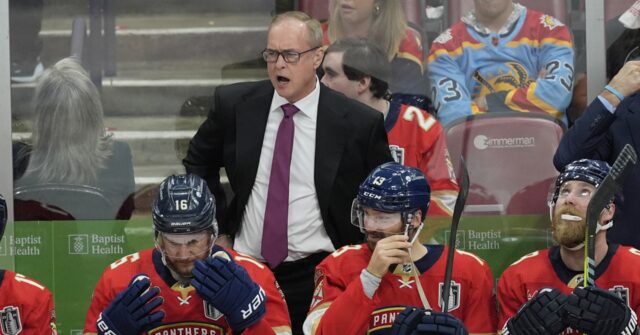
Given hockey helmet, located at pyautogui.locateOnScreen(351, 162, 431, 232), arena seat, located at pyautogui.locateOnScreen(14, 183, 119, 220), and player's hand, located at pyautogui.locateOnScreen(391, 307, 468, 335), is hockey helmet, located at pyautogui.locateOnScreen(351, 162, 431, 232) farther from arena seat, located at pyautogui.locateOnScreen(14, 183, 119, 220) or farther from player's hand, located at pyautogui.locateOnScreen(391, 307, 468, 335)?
arena seat, located at pyautogui.locateOnScreen(14, 183, 119, 220)

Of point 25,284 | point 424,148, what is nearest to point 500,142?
point 424,148

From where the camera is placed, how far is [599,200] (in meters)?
4.93

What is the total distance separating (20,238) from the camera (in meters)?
6.46

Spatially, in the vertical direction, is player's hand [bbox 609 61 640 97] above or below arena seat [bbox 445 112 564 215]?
above

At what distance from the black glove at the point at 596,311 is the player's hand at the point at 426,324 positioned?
0.37 meters

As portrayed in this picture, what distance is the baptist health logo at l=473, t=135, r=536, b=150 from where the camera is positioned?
645cm

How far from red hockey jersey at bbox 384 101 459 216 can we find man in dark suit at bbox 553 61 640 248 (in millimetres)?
502

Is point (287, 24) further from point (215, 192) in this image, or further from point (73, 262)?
point (73, 262)

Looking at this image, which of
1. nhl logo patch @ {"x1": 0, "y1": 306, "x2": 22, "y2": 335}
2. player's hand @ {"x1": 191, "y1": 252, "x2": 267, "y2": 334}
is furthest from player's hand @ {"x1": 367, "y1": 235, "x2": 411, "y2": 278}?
nhl logo patch @ {"x1": 0, "y1": 306, "x2": 22, "y2": 335}

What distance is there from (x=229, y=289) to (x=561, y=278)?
1.31m

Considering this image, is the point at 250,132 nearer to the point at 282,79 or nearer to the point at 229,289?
the point at 282,79

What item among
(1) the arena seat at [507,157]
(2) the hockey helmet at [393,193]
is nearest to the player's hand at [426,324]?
(2) the hockey helmet at [393,193]

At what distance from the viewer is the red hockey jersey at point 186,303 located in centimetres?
505

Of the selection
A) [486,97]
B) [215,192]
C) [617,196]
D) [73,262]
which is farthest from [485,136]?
[73,262]
